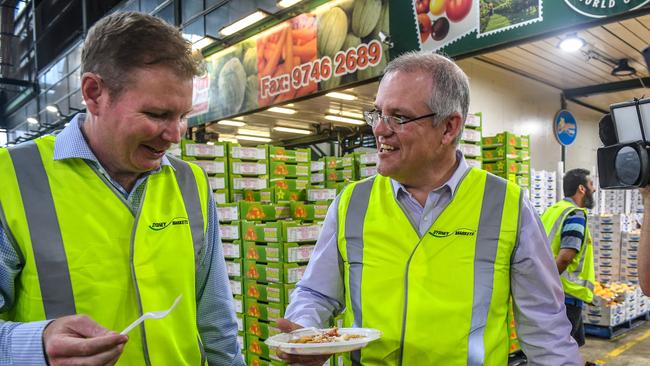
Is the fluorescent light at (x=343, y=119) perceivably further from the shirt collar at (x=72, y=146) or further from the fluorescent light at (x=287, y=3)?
the shirt collar at (x=72, y=146)

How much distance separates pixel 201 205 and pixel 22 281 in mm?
547

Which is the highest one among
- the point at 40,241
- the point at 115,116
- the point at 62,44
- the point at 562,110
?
the point at 62,44

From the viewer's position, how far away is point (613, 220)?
325 inches

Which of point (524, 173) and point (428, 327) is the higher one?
point (524, 173)

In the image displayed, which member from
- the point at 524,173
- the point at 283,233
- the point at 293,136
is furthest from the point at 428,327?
the point at 293,136

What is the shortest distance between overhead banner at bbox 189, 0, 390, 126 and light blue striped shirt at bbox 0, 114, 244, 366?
216 inches

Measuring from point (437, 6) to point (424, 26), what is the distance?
300 mm

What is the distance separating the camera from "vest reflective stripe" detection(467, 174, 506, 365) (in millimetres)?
1632

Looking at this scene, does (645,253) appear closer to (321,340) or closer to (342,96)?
(321,340)

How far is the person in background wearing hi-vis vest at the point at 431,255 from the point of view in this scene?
64.7 inches

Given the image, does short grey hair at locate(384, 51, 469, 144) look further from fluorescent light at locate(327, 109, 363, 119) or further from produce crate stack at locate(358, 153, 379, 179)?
fluorescent light at locate(327, 109, 363, 119)

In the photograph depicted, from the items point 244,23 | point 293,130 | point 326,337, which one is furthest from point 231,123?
point 326,337

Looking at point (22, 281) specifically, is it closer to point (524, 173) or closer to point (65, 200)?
→ point (65, 200)

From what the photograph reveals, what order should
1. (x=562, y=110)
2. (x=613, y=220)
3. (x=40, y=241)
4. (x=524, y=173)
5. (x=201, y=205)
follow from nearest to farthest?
(x=40, y=241) → (x=201, y=205) → (x=524, y=173) → (x=613, y=220) → (x=562, y=110)
